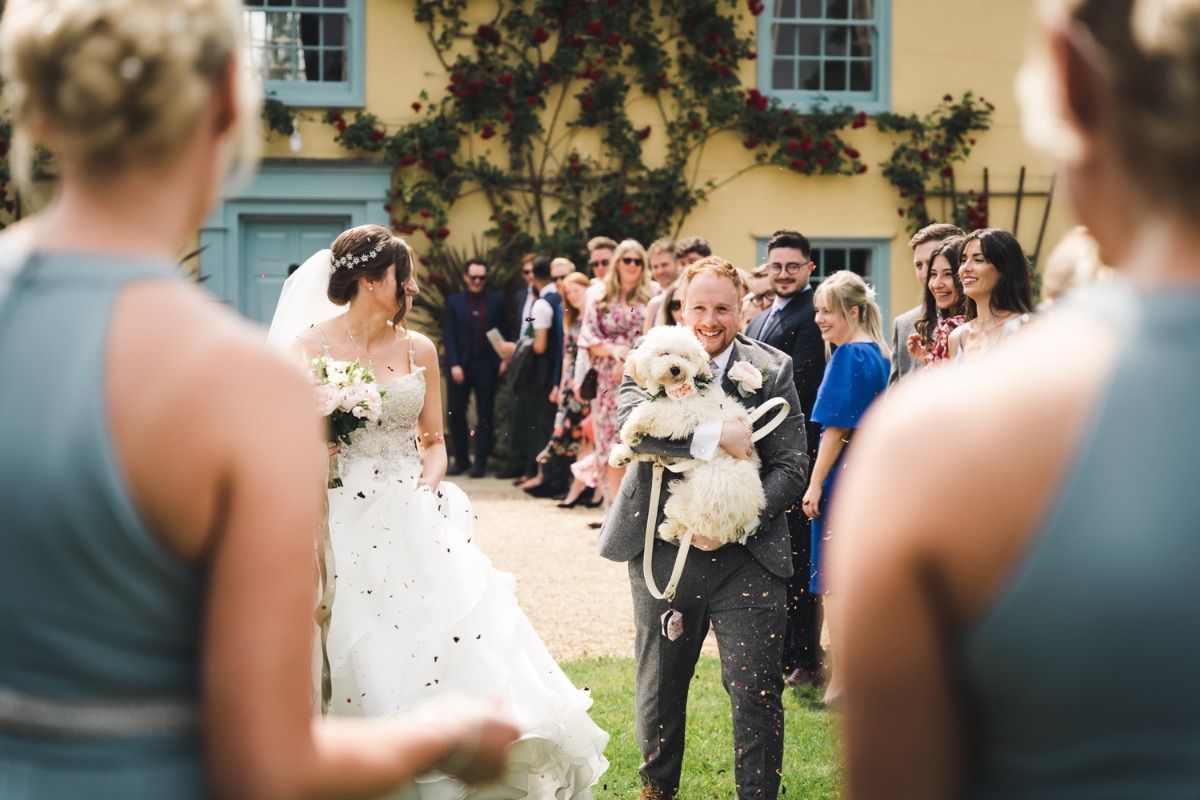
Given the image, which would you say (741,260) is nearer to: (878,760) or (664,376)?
(664,376)

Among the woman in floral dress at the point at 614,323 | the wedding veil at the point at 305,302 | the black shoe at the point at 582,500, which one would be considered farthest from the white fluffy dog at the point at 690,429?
the black shoe at the point at 582,500

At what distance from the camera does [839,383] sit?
19.5ft

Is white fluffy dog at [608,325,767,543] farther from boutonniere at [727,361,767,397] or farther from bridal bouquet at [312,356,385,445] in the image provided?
bridal bouquet at [312,356,385,445]

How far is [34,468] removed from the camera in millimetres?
1344

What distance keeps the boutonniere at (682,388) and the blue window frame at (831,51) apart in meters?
10.6

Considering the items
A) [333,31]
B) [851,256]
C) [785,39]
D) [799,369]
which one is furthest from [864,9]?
[799,369]

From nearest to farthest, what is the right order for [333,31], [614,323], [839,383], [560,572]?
[839,383], [560,572], [614,323], [333,31]

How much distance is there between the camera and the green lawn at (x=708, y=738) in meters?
4.98

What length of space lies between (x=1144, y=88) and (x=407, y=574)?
3809 mm

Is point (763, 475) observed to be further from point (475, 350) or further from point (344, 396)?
point (475, 350)

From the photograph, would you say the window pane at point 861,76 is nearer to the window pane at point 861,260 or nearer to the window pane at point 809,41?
the window pane at point 809,41

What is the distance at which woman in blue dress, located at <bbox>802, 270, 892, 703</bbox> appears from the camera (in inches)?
233

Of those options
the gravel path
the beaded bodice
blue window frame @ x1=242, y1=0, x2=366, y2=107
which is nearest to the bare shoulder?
the beaded bodice

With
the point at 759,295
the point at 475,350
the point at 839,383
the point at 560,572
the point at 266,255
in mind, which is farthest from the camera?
the point at 266,255
